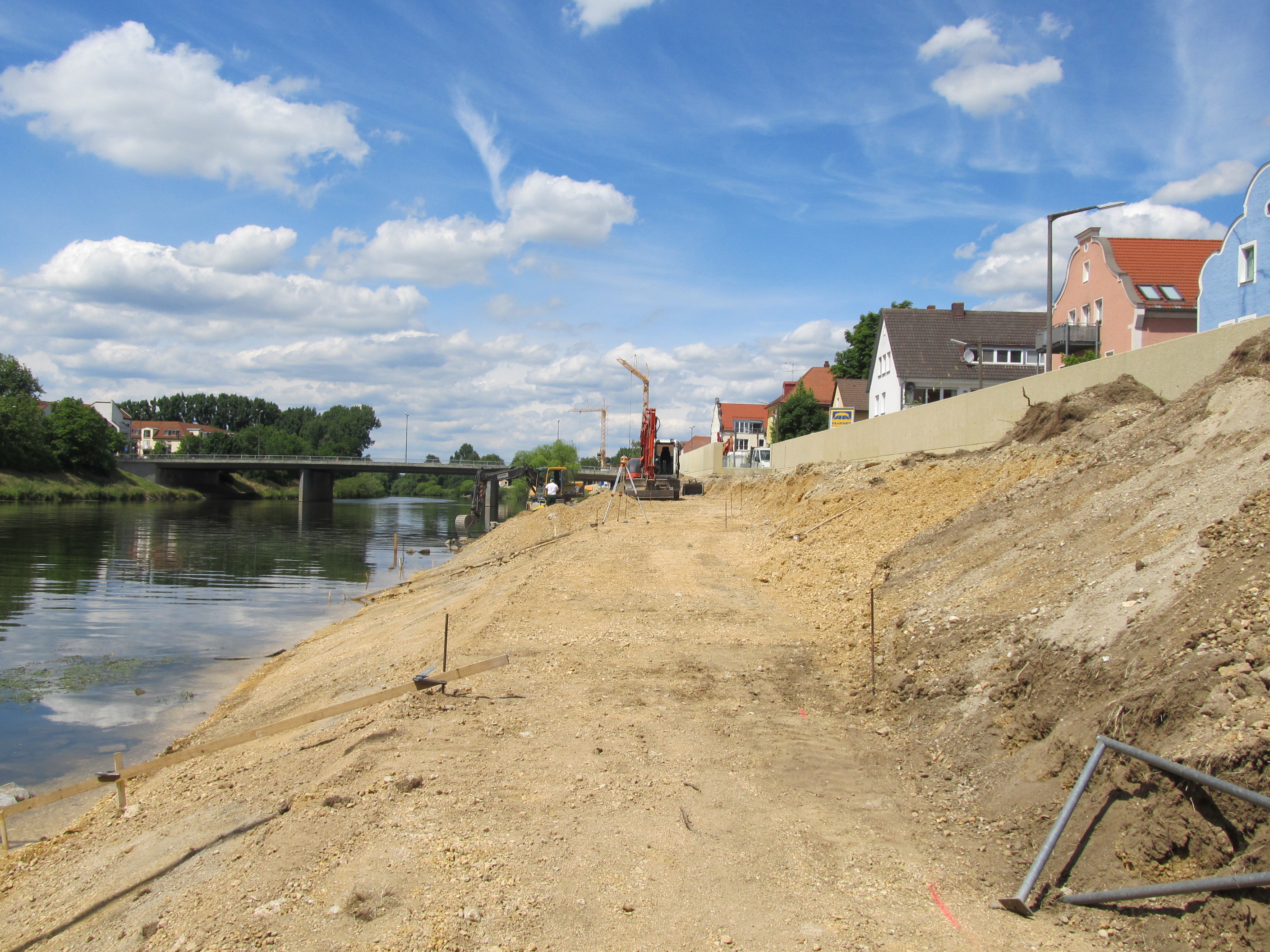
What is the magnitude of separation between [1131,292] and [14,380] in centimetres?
12580

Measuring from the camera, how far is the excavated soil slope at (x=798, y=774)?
479 cm

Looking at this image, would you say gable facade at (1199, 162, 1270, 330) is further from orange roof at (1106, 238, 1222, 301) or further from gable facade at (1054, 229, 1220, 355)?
orange roof at (1106, 238, 1222, 301)

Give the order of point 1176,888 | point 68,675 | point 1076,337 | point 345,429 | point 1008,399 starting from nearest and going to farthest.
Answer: point 1176,888
point 68,675
point 1008,399
point 1076,337
point 345,429

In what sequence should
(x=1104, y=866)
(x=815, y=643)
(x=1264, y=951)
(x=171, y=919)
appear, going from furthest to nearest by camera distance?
(x=815, y=643) → (x=171, y=919) → (x=1104, y=866) → (x=1264, y=951)

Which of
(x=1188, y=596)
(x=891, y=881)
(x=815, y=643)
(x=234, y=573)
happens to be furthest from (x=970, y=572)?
(x=234, y=573)

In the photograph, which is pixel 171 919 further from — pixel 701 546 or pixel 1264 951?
pixel 701 546

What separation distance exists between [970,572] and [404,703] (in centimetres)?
747

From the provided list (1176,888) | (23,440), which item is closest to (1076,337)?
(1176,888)

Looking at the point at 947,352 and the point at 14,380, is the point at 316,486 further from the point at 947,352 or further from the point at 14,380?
the point at 947,352

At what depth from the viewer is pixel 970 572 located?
1087cm

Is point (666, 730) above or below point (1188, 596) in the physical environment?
below

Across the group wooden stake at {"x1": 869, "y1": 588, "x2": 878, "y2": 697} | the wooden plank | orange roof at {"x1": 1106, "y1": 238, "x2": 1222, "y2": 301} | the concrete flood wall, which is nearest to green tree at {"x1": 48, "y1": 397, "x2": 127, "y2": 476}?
the concrete flood wall

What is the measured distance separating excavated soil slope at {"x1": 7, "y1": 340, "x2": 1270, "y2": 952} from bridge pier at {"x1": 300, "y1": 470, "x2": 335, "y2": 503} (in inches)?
3434

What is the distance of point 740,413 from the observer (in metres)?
118
